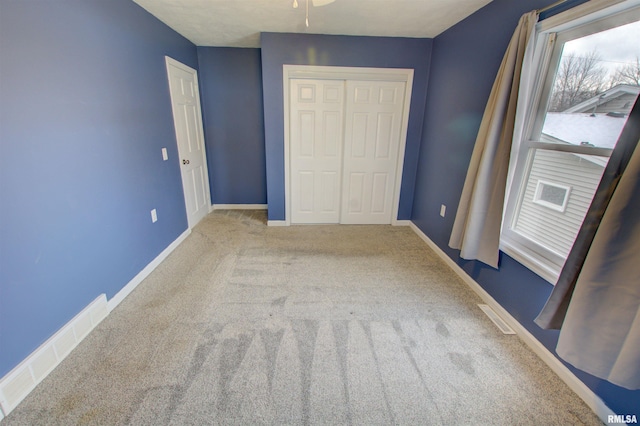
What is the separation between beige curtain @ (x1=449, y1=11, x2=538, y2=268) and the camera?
180 cm

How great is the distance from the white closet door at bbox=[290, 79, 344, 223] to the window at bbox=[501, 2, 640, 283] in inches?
82.9

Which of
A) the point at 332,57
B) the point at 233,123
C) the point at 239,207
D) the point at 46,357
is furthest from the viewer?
the point at 239,207

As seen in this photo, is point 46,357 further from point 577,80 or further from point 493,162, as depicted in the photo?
point 577,80

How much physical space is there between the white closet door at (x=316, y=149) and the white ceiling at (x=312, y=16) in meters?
0.64

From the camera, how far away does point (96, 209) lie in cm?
195

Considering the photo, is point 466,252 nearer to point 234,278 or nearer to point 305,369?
point 305,369

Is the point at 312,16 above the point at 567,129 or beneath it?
above

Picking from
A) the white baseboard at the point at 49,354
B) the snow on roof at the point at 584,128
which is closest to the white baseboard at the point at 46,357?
the white baseboard at the point at 49,354

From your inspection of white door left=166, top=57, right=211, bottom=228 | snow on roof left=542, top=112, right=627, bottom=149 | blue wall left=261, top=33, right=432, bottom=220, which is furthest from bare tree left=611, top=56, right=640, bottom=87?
white door left=166, top=57, right=211, bottom=228

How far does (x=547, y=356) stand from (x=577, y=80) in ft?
5.44

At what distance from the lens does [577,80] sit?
1.61m

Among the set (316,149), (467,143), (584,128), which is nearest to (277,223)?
(316,149)

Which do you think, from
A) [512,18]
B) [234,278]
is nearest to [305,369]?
[234,278]

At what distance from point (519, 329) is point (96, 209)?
3.08 meters
